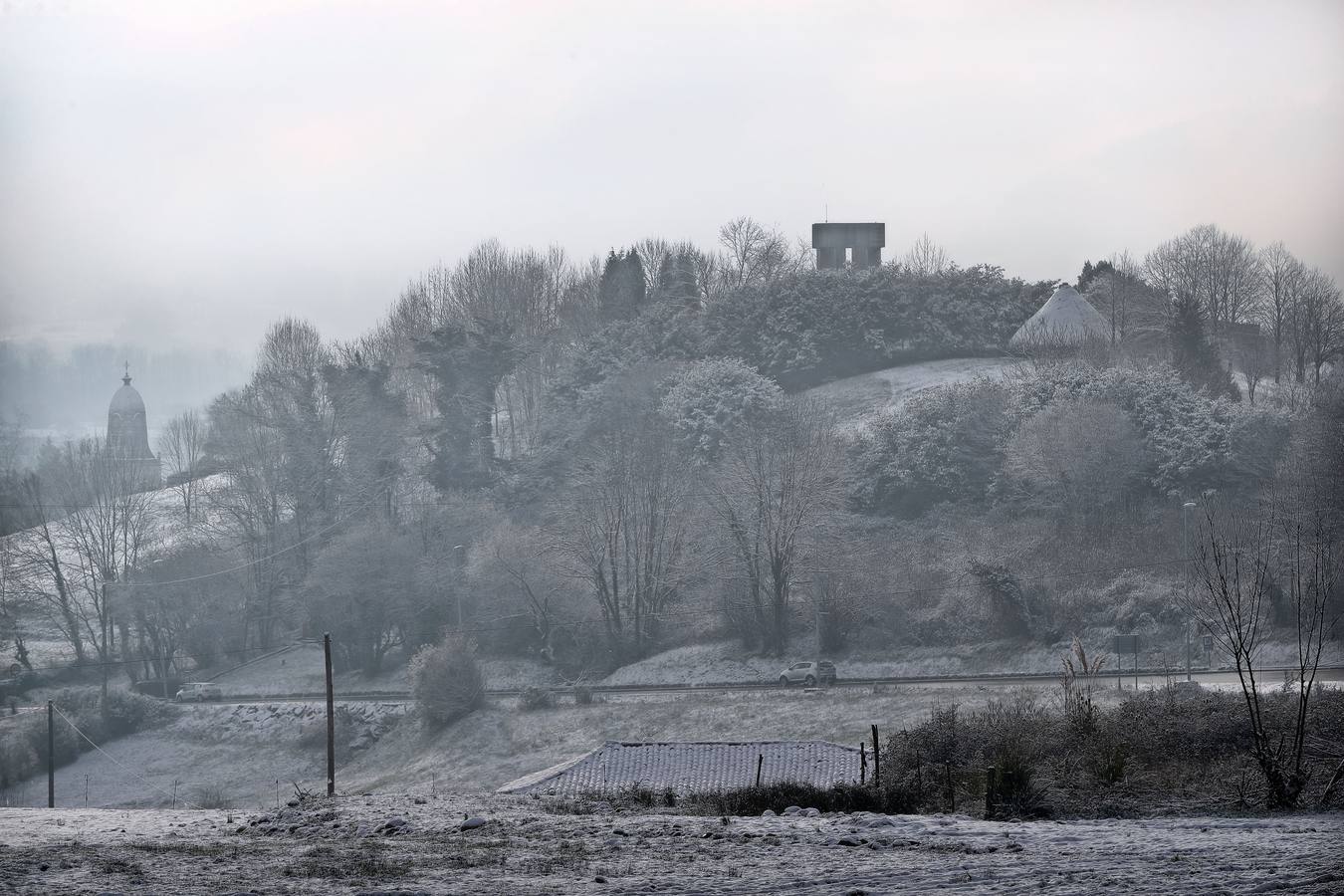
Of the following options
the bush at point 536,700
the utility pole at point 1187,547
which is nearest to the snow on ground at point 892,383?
the utility pole at point 1187,547

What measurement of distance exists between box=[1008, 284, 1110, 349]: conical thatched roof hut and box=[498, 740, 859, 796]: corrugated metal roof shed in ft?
130

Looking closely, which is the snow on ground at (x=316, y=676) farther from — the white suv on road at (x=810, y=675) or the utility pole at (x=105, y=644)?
the white suv on road at (x=810, y=675)

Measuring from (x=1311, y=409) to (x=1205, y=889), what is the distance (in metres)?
42.6

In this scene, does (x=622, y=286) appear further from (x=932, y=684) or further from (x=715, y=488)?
(x=932, y=684)

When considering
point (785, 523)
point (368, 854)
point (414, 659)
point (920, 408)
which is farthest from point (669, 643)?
point (368, 854)

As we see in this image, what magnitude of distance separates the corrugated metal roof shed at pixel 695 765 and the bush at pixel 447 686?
1274 cm

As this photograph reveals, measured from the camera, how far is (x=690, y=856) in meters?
11.7

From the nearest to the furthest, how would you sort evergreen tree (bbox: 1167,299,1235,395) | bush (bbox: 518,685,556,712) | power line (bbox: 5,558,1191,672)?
bush (bbox: 518,685,556,712), power line (bbox: 5,558,1191,672), evergreen tree (bbox: 1167,299,1235,395)

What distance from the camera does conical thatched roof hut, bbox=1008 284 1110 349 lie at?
63.8 m

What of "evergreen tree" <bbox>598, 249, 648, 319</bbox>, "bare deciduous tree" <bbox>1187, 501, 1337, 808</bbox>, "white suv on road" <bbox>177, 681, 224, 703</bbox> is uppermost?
"evergreen tree" <bbox>598, 249, 648, 319</bbox>

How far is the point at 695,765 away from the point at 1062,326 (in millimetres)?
44645

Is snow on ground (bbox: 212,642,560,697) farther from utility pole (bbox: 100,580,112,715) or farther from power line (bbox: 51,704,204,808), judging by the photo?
power line (bbox: 51,704,204,808)

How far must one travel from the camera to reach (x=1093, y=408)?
49.4 metres

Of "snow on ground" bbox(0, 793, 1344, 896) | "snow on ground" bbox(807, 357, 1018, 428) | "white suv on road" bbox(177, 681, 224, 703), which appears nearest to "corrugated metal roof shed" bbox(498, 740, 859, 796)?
"snow on ground" bbox(0, 793, 1344, 896)
